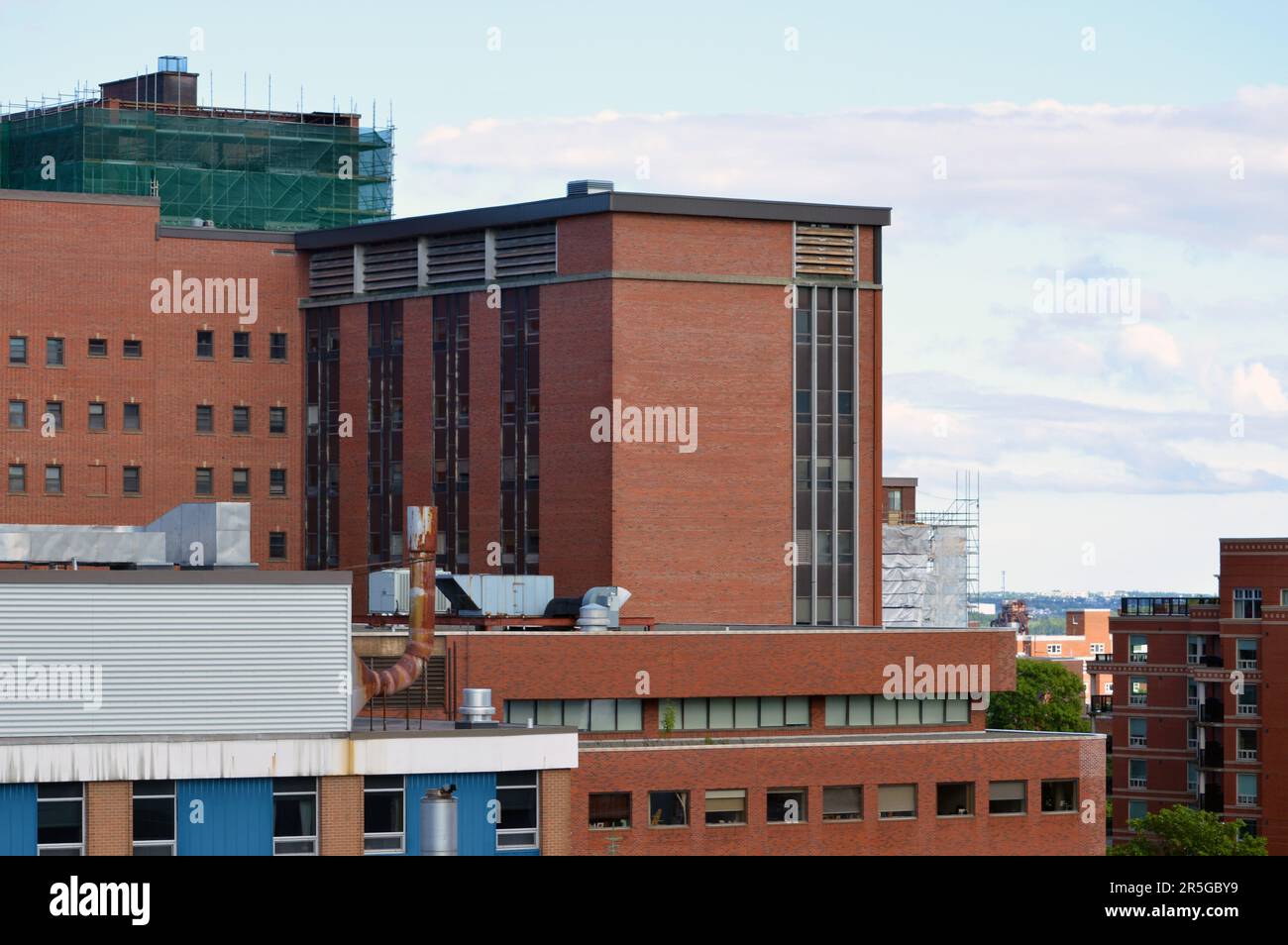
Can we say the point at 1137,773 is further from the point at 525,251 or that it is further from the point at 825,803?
the point at 825,803

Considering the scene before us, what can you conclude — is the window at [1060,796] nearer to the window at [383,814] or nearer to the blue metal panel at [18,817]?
the window at [383,814]

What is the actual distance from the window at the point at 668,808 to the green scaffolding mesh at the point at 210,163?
181ft

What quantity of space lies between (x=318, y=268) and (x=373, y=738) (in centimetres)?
5217

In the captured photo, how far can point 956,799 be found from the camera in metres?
57.5

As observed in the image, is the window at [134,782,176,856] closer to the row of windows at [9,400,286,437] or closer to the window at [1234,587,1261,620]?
the row of windows at [9,400,286,437]

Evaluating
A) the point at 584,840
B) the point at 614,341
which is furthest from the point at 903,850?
the point at 614,341

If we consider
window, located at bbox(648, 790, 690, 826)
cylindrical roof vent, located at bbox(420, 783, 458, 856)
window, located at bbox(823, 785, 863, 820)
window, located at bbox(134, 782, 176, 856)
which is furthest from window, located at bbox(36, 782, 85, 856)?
window, located at bbox(823, 785, 863, 820)

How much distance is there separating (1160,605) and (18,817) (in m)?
93.7

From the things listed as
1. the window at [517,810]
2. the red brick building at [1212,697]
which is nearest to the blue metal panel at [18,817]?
the window at [517,810]

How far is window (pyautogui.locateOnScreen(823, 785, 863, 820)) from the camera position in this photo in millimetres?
55719

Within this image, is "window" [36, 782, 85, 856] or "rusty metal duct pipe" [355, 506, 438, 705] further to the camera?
"rusty metal duct pipe" [355, 506, 438, 705]

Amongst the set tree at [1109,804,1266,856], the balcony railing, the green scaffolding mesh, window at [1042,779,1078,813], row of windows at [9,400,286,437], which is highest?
A: the green scaffolding mesh

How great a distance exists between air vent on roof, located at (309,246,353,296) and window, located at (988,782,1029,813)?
41.4 metres

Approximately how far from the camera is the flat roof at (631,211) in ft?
258
